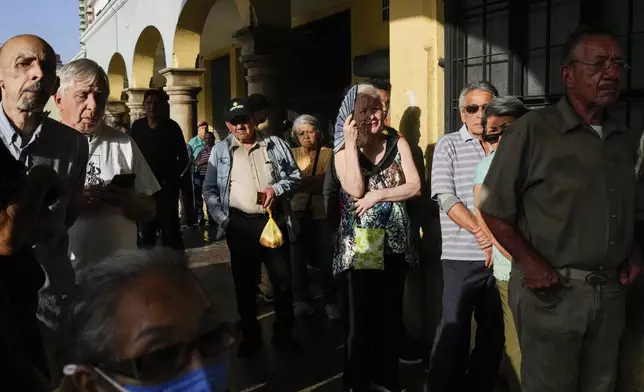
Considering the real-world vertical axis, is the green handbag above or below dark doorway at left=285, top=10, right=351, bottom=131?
below

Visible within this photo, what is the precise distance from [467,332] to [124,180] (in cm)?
190

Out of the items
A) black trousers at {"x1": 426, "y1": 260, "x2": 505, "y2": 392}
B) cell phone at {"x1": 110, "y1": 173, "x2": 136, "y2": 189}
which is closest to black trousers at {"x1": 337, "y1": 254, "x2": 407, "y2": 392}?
black trousers at {"x1": 426, "y1": 260, "x2": 505, "y2": 392}

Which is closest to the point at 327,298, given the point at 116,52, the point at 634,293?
the point at 634,293

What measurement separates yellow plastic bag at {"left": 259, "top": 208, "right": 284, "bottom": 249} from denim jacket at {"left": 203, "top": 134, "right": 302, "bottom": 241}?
0.17 metres

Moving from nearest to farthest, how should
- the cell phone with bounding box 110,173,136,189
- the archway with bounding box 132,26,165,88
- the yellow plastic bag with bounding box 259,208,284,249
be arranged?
1. the cell phone with bounding box 110,173,136,189
2. the yellow plastic bag with bounding box 259,208,284,249
3. the archway with bounding box 132,26,165,88

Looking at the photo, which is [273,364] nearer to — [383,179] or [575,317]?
[383,179]

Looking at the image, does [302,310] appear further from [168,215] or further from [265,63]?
[265,63]

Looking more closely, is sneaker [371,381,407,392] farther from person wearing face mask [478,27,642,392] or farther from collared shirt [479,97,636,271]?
collared shirt [479,97,636,271]

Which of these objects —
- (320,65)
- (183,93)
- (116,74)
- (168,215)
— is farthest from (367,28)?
(116,74)

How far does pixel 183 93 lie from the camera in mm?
10898

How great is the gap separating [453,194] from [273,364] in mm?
1791

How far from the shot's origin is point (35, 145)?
7.70ft

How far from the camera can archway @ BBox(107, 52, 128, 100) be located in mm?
17011

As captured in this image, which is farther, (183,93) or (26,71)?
(183,93)
